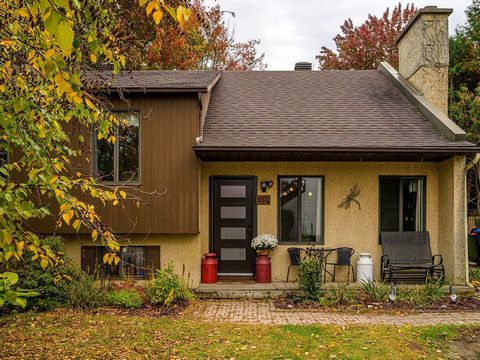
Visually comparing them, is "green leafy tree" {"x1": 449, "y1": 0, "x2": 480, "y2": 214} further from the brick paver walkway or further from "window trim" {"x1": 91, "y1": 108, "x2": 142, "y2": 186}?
"window trim" {"x1": 91, "y1": 108, "x2": 142, "y2": 186}

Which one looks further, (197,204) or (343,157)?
(343,157)

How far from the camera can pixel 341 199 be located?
9578 mm

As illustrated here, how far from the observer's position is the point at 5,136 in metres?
4.22

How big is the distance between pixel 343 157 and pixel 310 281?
2.76 m

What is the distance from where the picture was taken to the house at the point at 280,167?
8688mm

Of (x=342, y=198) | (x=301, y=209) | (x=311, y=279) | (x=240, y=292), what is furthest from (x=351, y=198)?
(x=240, y=292)

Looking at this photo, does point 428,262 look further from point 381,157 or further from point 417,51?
point 417,51

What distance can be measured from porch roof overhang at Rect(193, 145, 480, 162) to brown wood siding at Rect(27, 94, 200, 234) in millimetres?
463

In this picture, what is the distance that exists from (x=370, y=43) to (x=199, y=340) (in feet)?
67.3

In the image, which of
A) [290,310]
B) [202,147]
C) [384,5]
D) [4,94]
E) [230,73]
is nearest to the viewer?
[4,94]

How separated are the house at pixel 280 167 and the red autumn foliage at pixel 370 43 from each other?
1168cm

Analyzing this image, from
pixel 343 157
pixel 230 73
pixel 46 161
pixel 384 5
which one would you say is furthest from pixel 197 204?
pixel 384 5

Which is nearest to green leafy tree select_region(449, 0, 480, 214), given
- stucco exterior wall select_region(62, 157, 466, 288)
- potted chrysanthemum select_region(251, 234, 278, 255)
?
stucco exterior wall select_region(62, 157, 466, 288)

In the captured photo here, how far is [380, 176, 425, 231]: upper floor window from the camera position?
9.68 m
